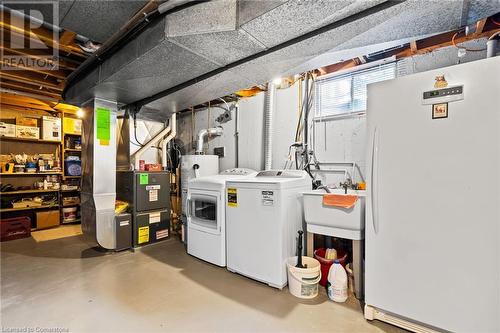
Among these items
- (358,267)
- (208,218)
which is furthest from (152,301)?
(358,267)

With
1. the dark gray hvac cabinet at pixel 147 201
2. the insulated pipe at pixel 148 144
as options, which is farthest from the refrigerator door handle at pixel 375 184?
the insulated pipe at pixel 148 144

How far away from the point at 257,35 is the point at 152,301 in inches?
95.1

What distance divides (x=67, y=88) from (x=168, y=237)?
2651 mm

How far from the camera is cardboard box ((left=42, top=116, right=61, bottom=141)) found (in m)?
4.79

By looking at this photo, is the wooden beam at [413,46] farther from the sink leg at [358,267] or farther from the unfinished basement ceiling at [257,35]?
the sink leg at [358,267]

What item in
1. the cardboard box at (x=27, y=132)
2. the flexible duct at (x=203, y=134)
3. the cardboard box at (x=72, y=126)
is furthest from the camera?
the cardboard box at (x=72, y=126)

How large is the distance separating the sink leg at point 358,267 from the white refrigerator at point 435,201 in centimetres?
20

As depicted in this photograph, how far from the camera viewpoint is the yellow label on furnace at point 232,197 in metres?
2.62

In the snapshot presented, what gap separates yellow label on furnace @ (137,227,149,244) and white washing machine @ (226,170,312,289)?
1561 mm

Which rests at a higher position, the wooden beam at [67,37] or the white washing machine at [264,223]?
the wooden beam at [67,37]

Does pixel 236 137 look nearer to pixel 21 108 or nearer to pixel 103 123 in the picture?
pixel 103 123

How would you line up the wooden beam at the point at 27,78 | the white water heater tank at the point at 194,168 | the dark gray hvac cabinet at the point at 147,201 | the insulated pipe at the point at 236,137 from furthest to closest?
the insulated pipe at the point at 236,137
the white water heater tank at the point at 194,168
the dark gray hvac cabinet at the point at 147,201
the wooden beam at the point at 27,78

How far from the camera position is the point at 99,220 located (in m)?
3.19

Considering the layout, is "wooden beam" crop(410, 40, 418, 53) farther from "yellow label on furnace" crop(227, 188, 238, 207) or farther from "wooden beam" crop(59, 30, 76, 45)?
"wooden beam" crop(59, 30, 76, 45)
